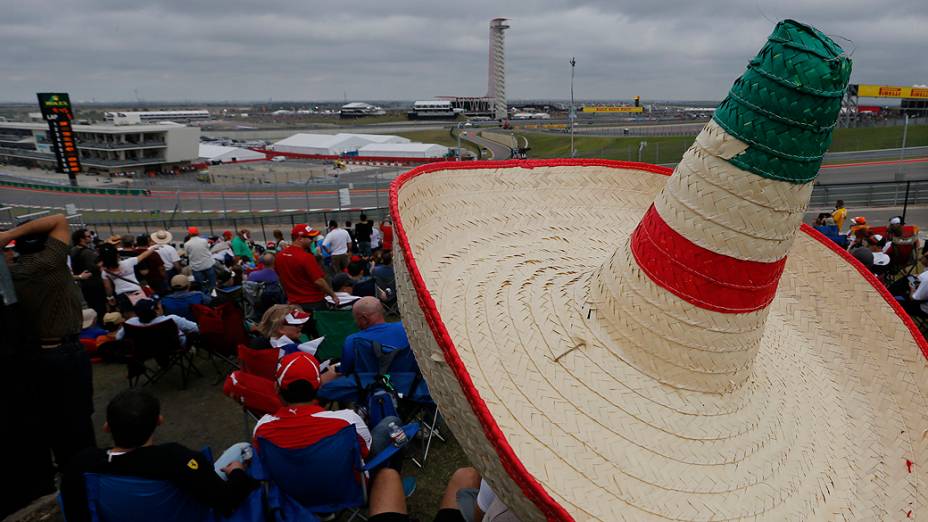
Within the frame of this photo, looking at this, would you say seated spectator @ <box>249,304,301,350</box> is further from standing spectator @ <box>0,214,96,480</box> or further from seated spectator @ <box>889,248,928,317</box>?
seated spectator @ <box>889,248,928,317</box>

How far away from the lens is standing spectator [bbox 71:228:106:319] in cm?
661

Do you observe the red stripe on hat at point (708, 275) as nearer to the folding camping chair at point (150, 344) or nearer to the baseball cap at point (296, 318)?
the baseball cap at point (296, 318)

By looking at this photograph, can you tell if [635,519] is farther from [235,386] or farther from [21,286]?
[21,286]

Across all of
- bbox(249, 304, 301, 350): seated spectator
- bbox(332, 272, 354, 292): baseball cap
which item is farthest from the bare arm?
bbox(332, 272, 354, 292): baseball cap

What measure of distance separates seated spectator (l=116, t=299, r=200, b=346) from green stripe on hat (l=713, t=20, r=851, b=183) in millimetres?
5299

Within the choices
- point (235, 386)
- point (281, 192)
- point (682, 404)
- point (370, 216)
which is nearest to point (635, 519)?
point (682, 404)

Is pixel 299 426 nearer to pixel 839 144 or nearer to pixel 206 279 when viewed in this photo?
pixel 206 279

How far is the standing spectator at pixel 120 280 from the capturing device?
6.83 m

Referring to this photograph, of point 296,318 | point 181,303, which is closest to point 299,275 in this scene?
point 296,318

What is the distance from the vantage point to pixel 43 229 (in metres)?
3.29

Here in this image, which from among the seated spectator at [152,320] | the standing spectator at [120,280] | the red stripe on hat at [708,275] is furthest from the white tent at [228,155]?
the red stripe on hat at [708,275]

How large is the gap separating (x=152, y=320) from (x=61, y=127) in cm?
4241

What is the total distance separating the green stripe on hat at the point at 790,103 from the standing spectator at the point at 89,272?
7.59 metres

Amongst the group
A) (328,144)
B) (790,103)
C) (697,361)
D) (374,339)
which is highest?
(790,103)
